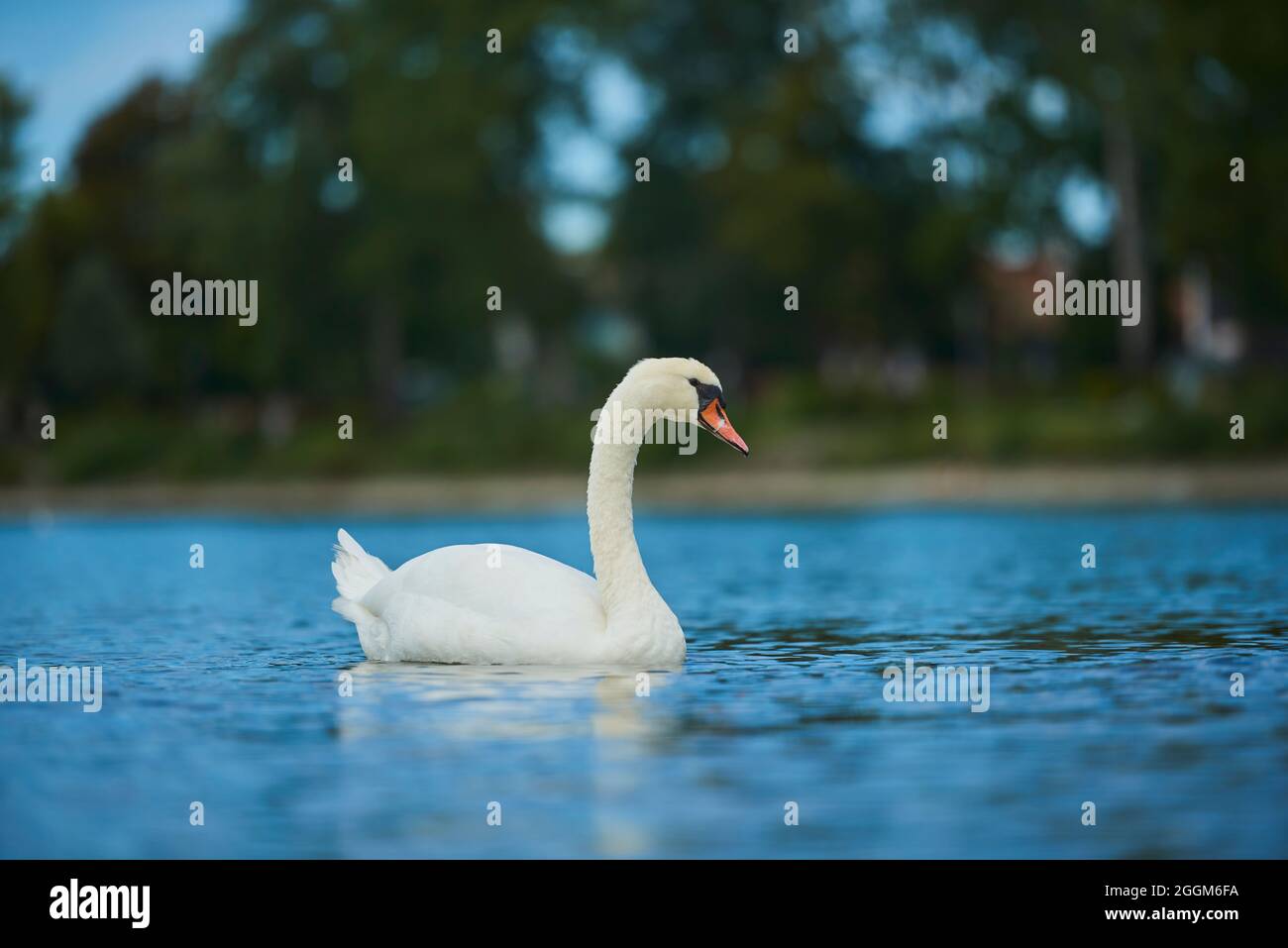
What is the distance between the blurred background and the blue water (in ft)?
122

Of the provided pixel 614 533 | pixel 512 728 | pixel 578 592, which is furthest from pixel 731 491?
pixel 512 728

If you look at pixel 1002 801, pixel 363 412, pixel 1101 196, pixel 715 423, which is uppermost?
pixel 1101 196

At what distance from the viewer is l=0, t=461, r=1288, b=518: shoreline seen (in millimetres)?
44750

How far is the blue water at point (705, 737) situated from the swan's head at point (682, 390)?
65.9 inches

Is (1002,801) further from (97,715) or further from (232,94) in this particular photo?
(232,94)

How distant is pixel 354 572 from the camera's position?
15578 millimetres

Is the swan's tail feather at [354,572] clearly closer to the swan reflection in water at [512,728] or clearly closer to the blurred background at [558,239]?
the swan reflection in water at [512,728]

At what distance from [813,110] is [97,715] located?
5548cm

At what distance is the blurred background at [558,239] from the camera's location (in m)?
59.3

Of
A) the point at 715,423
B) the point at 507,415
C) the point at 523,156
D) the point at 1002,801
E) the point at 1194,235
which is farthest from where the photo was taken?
the point at 523,156

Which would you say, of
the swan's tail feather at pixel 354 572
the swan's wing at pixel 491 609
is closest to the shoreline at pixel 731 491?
the swan's tail feather at pixel 354 572

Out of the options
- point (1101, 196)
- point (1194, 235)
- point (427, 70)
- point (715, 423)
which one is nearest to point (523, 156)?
point (427, 70)

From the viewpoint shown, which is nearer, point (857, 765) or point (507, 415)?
point (857, 765)

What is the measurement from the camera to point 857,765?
395 inches
